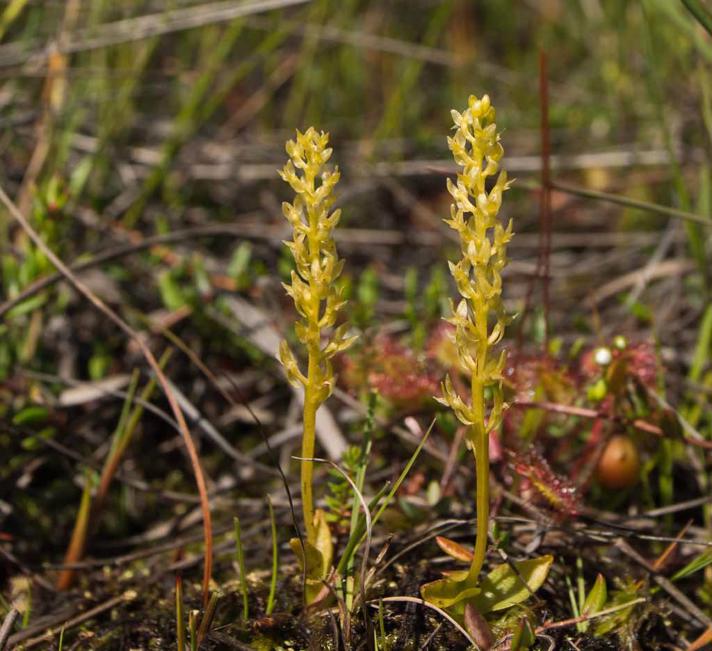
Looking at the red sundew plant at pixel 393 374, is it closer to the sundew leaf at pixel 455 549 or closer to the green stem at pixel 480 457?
the sundew leaf at pixel 455 549

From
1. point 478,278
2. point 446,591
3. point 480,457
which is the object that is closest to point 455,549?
point 446,591

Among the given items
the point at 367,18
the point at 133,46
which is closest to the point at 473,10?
the point at 367,18

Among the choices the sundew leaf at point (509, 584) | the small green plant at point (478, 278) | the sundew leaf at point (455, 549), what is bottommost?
the sundew leaf at point (509, 584)

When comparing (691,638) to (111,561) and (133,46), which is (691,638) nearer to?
(111,561)

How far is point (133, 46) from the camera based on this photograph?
9.69 ft

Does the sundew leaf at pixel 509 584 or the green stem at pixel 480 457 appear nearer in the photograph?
the green stem at pixel 480 457

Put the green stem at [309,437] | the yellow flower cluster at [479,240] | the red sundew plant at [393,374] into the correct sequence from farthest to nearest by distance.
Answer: the red sundew plant at [393,374], the green stem at [309,437], the yellow flower cluster at [479,240]

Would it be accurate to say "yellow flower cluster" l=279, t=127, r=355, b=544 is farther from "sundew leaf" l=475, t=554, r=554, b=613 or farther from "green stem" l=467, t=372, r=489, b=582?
"sundew leaf" l=475, t=554, r=554, b=613

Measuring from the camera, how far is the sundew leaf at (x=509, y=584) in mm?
1294

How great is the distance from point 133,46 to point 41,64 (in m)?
0.53

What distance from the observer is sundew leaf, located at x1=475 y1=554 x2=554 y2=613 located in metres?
1.29

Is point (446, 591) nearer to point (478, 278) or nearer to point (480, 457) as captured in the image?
point (480, 457)

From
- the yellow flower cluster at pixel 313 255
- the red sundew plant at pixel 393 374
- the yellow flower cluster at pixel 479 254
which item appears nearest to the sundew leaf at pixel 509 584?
the yellow flower cluster at pixel 479 254

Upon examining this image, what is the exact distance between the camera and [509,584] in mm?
1307
